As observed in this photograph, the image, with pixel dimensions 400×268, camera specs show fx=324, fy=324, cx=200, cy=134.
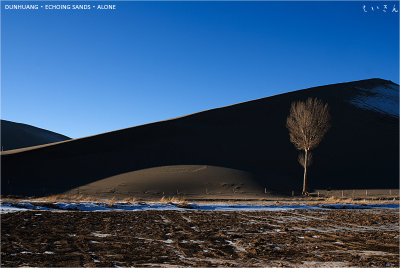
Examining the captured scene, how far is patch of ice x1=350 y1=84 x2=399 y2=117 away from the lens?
207 feet

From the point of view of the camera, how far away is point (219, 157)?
136 ft

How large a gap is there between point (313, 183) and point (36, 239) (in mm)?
35368

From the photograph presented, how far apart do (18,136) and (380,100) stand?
97.6m

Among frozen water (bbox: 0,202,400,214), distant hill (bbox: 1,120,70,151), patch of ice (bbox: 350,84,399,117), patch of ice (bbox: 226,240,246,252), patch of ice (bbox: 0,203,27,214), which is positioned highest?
patch of ice (bbox: 350,84,399,117)

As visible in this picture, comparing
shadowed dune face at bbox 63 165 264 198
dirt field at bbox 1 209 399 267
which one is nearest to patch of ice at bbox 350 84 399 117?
shadowed dune face at bbox 63 165 264 198

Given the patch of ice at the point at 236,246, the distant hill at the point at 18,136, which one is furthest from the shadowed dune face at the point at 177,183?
the distant hill at the point at 18,136

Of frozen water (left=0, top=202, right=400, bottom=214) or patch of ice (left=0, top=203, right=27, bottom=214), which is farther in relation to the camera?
frozen water (left=0, top=202, right=400, bottom=214)

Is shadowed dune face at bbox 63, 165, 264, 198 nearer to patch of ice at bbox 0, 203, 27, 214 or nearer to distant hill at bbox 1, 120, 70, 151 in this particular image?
patch of ice at bbox 0, 203, 27, 214

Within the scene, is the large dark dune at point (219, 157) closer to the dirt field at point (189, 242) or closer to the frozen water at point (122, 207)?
the frozen water at point (122, 207)

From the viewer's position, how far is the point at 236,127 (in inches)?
2002

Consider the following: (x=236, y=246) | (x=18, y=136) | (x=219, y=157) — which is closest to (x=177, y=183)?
(x=219, y=157)

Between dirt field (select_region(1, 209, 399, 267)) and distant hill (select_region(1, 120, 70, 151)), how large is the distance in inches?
3436

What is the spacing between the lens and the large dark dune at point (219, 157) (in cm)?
3450

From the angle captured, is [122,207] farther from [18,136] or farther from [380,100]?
[18,136]
